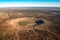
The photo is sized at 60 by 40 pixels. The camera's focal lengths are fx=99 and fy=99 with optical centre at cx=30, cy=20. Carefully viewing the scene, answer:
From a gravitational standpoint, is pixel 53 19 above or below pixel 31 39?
above

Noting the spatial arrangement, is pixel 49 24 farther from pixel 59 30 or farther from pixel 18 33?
pixel 18 33

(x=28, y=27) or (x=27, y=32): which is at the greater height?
(x=28, y=27)

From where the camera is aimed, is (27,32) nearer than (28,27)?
Yes

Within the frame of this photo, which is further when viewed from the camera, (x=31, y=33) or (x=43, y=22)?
(x=43, y=22)

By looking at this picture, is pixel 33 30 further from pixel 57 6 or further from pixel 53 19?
pixel 57 6

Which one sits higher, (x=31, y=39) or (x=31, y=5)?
(x=31, y=5)

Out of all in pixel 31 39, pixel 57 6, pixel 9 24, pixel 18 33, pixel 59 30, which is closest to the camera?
pixel 31 39

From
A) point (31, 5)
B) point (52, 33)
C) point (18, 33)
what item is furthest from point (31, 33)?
point (31, 5)

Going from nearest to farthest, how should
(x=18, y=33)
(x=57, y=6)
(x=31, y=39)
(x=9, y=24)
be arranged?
1. (x=31, y=39)
2. (x=18, y=33)
3. (x=9, y=24)
4. (x=57, y=6)

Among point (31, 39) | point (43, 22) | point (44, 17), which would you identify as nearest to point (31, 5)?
point (44, 17)
